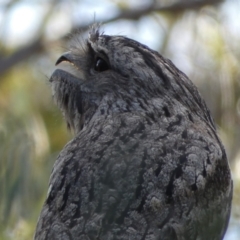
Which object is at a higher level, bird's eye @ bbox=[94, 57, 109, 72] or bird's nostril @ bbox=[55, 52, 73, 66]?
bird's nostril @ bbox=[55, 52, 73, 66]

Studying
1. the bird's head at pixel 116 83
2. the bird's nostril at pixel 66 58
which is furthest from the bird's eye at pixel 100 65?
the bird's nostril at pixel 66 58

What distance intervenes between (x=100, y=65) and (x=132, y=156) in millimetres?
1227

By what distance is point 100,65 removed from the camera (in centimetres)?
609

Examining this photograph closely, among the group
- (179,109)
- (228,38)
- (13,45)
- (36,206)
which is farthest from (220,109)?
(13,45)

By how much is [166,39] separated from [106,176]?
4203 mm

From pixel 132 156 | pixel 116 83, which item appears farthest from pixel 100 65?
pixel 132 156

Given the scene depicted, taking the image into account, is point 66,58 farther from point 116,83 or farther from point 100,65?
point 116,83

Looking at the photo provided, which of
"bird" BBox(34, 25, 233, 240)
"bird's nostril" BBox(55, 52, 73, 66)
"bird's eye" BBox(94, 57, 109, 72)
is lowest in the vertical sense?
"bird" BBox(34, 25, 233, 240)

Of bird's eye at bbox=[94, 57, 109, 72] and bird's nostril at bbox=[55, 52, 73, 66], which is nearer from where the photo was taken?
bird's eye at bbox=[94, 57, 109, 72]

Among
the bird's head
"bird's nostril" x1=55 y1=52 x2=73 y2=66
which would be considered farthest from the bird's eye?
"bird's nostril" x1=55 y1=52 x2=73 y2=66

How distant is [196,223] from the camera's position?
4863 millimetres

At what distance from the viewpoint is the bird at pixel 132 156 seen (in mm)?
4766

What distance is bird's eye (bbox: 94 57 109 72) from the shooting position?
606 centimetres

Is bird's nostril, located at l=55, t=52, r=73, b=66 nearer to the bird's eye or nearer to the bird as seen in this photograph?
the bird
